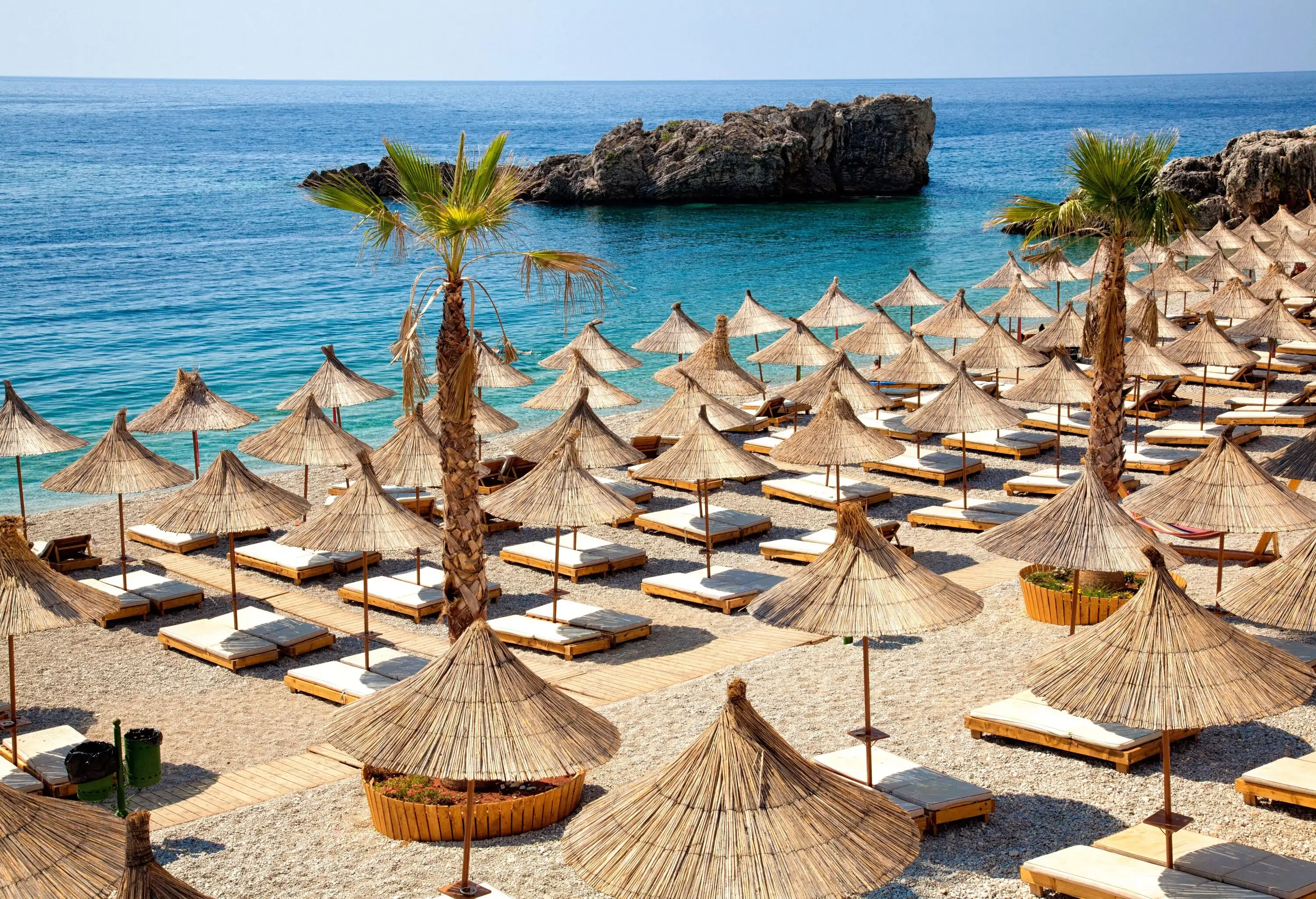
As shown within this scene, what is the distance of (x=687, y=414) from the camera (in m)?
21.5

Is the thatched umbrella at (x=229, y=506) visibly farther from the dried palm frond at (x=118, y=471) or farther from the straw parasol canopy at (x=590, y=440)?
the straw parasol canopy at (x=590, y=440)

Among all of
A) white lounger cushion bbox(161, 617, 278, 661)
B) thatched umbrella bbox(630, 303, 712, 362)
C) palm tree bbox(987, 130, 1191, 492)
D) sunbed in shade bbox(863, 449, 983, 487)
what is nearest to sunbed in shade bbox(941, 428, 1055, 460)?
sunbed in shade bbox(863, 449, 983, 487)

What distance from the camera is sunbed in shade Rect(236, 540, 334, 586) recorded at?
1895 centimetres

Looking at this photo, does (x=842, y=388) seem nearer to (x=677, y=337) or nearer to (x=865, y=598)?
(x=677, y=337)

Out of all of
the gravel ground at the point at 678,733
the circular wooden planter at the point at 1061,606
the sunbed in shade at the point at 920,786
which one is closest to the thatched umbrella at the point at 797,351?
the gravel ground at the point at 678,733

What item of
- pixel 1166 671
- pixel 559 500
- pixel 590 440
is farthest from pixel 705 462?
pixel 1166 671

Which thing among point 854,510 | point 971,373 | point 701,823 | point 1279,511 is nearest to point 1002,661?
point 1279,511

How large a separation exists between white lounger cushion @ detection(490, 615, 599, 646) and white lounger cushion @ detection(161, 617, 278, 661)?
270 cm

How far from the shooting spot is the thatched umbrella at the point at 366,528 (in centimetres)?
1495

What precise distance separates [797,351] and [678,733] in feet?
48.8

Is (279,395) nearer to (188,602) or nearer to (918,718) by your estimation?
(188,602)

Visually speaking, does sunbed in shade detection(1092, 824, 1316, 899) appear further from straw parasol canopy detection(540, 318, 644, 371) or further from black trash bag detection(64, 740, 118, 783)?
straw parasol canopy detection(540, 318, 644, 371)

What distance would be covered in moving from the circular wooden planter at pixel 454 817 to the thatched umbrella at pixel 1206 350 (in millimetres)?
16781

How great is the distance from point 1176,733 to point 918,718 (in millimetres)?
2323
